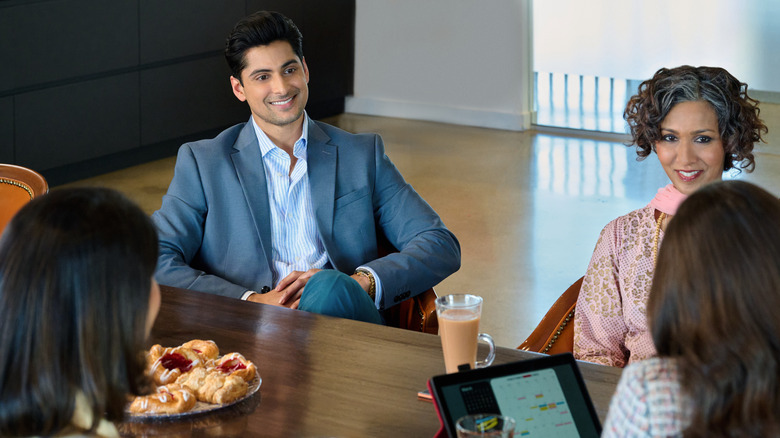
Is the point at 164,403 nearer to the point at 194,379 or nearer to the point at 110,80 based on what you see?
the point at 194,379

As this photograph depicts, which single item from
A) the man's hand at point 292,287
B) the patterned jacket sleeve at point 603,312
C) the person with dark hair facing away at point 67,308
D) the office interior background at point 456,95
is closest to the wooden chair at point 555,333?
the patterned jacket sleeve at point 603,312

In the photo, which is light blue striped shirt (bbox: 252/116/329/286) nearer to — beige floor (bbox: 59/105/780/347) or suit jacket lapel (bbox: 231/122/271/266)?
suit jacket lapel (bbox: 231/122/271/266)

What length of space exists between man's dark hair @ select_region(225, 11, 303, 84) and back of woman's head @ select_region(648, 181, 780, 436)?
176 cm

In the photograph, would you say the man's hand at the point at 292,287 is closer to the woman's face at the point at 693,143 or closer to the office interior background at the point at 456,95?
the woman's face at the point at 693,143

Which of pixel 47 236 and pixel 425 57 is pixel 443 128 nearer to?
pixel 425 57

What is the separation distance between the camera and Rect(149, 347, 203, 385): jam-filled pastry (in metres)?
1.61

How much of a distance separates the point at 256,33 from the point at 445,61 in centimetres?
514

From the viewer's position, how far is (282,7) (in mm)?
7125

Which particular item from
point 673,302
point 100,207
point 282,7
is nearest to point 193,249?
point 100,207

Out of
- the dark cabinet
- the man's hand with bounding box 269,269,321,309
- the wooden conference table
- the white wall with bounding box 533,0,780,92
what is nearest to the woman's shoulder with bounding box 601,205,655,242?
the wooden conference table

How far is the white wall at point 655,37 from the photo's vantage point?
6586 mm

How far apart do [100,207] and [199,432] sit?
19.2 inches

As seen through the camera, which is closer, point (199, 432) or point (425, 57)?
point (199, 432)

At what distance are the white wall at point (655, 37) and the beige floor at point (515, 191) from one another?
1.36ft
